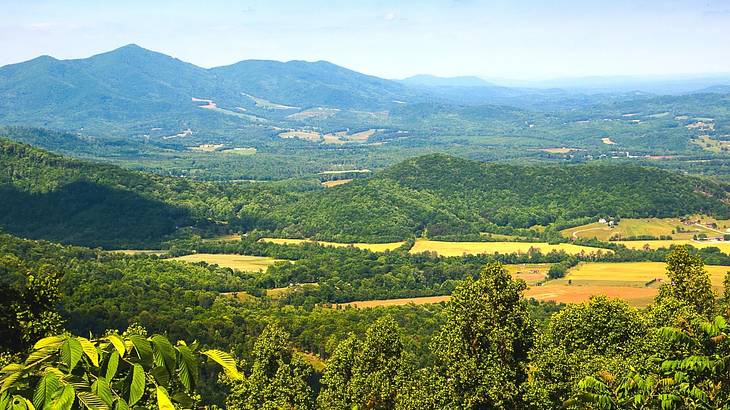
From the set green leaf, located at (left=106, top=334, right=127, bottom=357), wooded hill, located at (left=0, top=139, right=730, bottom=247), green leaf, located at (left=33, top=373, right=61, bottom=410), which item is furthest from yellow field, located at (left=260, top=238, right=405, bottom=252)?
green leaf, located at (left=33, top=373, right=61, bottom=410)

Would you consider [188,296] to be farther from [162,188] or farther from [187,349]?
[162,188]

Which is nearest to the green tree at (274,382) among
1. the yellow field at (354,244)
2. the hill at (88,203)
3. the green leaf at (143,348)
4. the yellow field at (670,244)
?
the green leaf at (143,348)

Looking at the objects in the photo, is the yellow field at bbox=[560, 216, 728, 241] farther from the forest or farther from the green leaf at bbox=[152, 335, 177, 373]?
the green leaf at bbox=[152, 335, 177, 373]

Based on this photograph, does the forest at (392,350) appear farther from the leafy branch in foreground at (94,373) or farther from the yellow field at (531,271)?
the yellow field at (531,271)

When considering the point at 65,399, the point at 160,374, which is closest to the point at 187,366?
the point at 160,374

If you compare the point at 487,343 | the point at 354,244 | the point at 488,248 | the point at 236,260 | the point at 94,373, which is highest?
the point at 94,373

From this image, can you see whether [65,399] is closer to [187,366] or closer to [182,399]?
[187,366]
